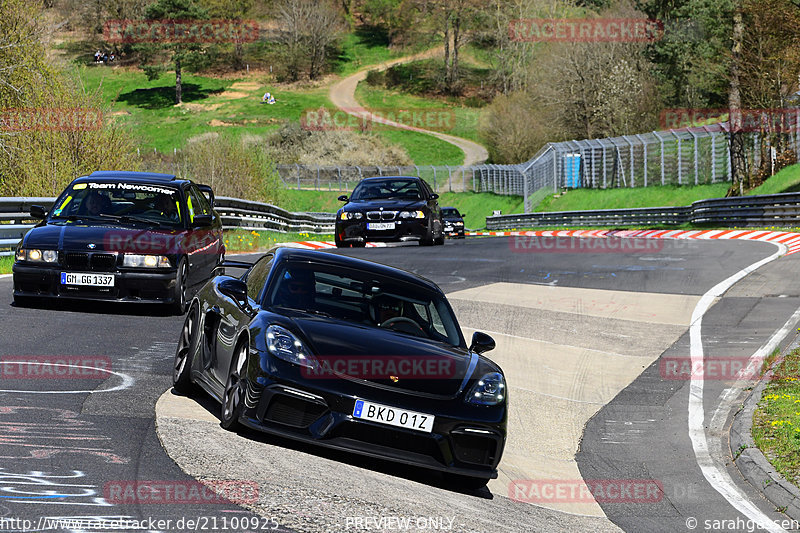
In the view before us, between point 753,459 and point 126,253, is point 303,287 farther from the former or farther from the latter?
point 126,253

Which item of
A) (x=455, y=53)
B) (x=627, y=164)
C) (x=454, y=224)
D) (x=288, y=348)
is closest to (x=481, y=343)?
(x=288, y=348)

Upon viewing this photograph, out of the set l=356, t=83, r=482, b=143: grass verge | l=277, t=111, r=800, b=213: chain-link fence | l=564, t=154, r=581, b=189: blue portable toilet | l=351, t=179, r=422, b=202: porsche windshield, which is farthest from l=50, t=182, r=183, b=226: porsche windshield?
l=356, t=83, r=482, b=143: grass verge

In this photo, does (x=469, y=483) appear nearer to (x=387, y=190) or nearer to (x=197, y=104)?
(x=387, y=190)

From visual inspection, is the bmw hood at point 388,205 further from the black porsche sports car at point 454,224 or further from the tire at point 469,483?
the black porsche sports car at point 454,224

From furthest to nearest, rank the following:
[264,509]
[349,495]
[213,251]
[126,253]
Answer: [213,251]
[126,253]
[349,495]
[264,509]

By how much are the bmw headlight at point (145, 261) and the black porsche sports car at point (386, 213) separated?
422 inches

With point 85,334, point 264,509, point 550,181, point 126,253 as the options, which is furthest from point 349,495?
point 550,181

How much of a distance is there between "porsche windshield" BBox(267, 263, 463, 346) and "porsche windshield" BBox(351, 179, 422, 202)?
1554 cm

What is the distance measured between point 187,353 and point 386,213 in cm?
1468

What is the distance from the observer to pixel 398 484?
21.0 ft

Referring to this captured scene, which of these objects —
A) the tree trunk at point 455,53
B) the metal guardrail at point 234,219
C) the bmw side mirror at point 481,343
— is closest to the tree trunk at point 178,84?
the tree trunk at point 455,53

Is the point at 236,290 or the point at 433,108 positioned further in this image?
the point at 433,108

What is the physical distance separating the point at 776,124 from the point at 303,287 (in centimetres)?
4068

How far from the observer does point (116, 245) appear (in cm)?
1189
